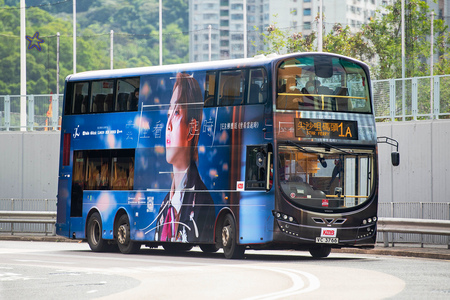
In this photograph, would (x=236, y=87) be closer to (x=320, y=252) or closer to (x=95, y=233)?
(x=320, y=252)

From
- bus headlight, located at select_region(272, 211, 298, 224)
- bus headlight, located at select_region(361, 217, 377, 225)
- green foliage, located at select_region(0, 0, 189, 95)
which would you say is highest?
green foliage, located at select_region(0, 0, 189, 95)

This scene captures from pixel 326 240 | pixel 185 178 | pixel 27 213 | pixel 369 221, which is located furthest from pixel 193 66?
pixel 27 213

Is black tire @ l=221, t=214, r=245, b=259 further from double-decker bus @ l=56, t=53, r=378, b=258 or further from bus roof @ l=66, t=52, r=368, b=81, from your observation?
bus roof @ l=66, t=52, r=368, b=81

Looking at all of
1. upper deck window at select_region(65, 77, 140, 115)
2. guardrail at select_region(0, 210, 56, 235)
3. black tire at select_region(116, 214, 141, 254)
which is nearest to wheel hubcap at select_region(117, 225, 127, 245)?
black tire at select_region(116, 214, 141, 254)

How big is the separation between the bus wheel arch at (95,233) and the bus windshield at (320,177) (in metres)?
6.80

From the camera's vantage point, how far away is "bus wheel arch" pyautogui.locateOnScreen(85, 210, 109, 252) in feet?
80.2

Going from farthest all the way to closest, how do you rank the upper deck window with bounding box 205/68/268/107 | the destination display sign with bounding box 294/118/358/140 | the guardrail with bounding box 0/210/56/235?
the guardrail with bounding box 0/210/56/235, the upper deck window with bounding box 205/68/268/107, the destination display sign with bounding box 294/118/358/140

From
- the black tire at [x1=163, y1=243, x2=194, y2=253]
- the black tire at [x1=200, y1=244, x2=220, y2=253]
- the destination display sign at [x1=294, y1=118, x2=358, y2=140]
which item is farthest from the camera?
the black tire at [x1=163, y1=243, x2=194, y2=253]

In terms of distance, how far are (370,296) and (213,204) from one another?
905cm

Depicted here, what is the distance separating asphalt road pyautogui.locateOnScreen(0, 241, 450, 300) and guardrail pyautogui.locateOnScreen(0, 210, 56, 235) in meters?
8.53

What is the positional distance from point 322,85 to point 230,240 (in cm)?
389

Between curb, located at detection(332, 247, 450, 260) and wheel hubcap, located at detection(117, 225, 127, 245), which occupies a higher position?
wheel hubcap, located at detection(117, 225, 127, 245)

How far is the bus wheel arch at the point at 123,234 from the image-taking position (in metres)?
23.4

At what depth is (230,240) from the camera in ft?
66.9
